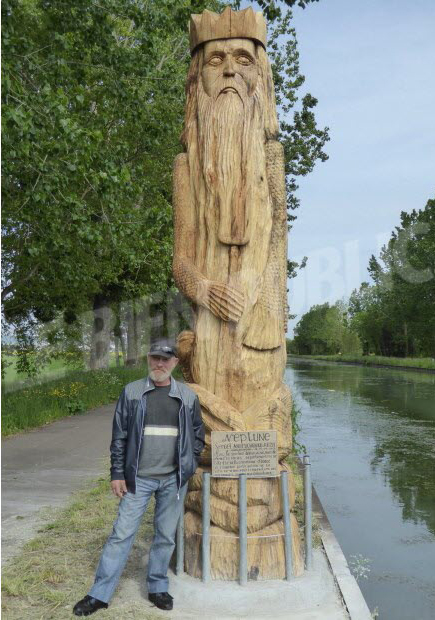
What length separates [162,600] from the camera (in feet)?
13.5

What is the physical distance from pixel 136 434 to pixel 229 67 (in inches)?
110

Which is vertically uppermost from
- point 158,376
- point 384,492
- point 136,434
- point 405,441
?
point 158,376

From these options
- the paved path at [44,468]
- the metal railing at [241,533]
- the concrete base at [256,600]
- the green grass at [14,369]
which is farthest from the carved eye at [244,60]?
the green grass at [14,369]

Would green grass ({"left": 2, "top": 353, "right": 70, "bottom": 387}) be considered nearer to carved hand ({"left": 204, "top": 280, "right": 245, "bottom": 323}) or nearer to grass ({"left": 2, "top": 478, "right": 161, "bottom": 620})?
grass ({"left": 2, "top": 478, "right": 161, "bottom": 620})

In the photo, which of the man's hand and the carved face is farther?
the carved face

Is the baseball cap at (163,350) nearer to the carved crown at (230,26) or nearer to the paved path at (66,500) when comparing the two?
the paved path at (66,500)

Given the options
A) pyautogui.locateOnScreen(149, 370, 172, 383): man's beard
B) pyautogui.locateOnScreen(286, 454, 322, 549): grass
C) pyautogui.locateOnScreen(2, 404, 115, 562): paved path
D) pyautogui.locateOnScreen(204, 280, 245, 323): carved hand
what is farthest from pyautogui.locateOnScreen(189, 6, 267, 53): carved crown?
pyautogui.locateOnScreen(2, 404, 115, 562): paved path

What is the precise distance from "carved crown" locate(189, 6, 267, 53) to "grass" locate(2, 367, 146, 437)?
30.3ft

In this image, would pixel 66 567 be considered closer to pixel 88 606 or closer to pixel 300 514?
pixel 88 606

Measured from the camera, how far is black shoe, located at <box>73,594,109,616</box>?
13.1 ft

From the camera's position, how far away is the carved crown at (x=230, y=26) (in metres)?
4.74

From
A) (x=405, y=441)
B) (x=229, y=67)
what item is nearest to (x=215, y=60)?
(x=229, y=67)

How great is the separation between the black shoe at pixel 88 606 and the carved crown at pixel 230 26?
13.4 feet

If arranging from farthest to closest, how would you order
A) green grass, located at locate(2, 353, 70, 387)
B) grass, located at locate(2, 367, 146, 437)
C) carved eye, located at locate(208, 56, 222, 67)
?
green grass, located at locate(2, 353, 70, 387), grass, located at locate(2, 367, 146, 437), carved eye, located at locate(208, 56, 222, 67)
